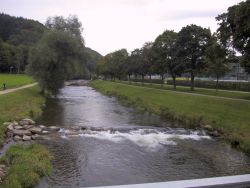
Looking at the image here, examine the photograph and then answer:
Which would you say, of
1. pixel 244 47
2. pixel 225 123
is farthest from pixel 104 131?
pixel 244 47

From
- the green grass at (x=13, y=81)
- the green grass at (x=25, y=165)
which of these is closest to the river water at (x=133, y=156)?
the green grass at (x=25, y=165)

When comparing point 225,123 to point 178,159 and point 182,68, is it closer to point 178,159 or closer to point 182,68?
point 178,159

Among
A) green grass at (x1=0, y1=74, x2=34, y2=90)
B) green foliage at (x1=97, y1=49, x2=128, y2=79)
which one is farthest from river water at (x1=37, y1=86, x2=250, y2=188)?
green foliage at (x1=97, y1=49, x2=128, y2=79)

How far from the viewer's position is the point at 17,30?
561 ft

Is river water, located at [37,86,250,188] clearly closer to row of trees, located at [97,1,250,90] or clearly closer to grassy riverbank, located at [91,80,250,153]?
grassy riverbank, located at [91,80,250,153]

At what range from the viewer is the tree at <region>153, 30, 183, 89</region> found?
57075 mm

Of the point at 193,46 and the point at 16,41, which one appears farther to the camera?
the point at 16,41

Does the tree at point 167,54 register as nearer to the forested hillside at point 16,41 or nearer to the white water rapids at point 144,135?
the white water rapids at point 144,135

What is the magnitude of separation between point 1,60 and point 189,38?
98568 mm

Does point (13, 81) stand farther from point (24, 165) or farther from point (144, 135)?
point (24, 165)

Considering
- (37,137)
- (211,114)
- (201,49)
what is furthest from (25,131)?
(201,49)

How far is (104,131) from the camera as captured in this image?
923 inches

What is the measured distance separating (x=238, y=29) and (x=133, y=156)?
762 inches

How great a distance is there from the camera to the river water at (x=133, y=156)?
1340 centimetres
